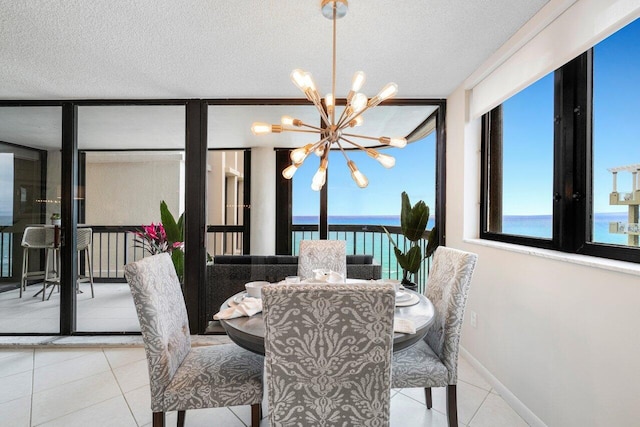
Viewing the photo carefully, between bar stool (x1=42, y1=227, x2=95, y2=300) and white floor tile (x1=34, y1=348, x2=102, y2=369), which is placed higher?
bar stool (x1=42, y1=227, x2=95, y2=300)

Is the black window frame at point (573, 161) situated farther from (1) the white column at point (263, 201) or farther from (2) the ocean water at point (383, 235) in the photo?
(1) the white column at point (263, 201)

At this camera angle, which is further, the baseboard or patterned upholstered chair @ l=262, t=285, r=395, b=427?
the baseboard

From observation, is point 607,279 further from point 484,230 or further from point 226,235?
point 226,235

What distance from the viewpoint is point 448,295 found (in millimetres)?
1661

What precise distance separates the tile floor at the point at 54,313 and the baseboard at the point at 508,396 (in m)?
3.18

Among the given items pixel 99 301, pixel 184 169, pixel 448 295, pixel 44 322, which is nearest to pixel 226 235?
pixel 184 169

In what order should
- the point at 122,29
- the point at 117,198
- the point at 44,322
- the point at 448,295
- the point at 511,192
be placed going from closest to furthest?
1. the point at 448,295
2. the point at 122,29
3. the point at 511,192
4. the point at 44,322
5. the point at 117,198

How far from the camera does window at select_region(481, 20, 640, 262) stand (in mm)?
1453

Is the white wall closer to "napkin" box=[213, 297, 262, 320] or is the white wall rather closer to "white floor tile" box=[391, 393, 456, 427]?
"white floor tile" box=[391, 393, 456, 427]

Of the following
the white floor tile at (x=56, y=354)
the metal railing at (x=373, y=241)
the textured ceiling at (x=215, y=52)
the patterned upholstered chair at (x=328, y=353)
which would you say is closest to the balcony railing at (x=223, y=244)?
the metal railing at (x=373, y=241)

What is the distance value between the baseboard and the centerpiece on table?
282 cm

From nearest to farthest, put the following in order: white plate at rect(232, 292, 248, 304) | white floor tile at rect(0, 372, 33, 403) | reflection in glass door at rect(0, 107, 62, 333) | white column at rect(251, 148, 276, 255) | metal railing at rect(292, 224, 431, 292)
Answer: white plate at rect(232, 292, 248, 304) → white floor tile at rect(0, 372, 33, 403) → reflection in glass door at rect(0, 107, 62, 333) → metal railing at rect(292, 224, 431, 292) → white column at rect(251, 148, 276, 255)

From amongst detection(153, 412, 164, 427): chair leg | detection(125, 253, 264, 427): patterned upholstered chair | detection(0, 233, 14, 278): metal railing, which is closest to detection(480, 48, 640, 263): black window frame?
detection(125, 253, 264, 427): patterned upholstered chair

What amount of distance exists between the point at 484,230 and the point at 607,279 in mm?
1315
